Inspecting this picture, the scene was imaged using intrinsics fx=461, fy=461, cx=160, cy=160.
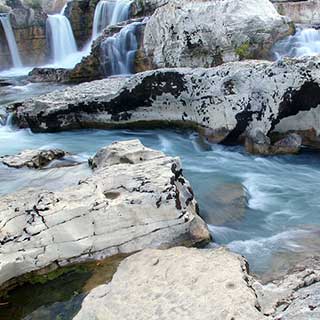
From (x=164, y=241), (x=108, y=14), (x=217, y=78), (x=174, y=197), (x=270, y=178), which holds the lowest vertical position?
(x=270, y=178)

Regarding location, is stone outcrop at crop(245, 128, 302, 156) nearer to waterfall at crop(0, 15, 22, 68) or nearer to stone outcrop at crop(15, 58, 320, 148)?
stone outcrop at crop(15, 58, 320, 148)

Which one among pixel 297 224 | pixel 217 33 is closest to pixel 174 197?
pixel 297 224

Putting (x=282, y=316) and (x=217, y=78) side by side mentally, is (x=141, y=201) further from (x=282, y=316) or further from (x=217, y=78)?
(x=217, y=78)

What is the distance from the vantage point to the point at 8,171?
671 centimetres

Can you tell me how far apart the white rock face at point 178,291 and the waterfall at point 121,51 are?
10.9 metres

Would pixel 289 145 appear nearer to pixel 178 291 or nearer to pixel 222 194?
pixel 222 194

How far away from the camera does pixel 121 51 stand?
14.3 m

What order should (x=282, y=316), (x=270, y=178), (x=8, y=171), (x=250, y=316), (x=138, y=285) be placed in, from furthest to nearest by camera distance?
(x=270, y=178) → (x=8, y=171) → (x=138, y=285) → (x=250, y=316) → (x=282, y=316)

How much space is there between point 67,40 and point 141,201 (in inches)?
621

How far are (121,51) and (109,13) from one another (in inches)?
191

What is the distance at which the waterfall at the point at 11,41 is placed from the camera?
61.9ft

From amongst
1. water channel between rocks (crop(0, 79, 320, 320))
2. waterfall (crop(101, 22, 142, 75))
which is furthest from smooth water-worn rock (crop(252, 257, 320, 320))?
waterfall (crop(101, 22, 142, 75))

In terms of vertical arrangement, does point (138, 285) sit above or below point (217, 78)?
below

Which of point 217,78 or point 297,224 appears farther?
point 217,78
